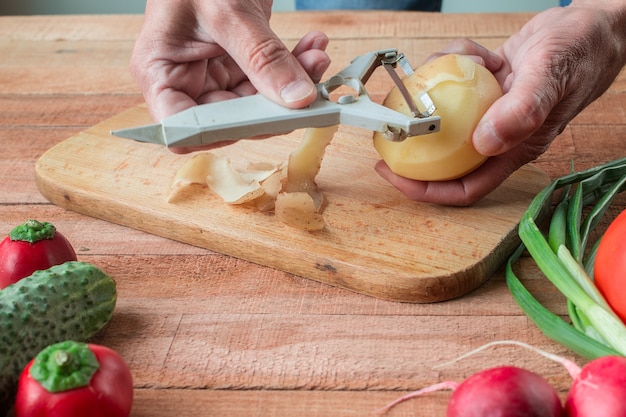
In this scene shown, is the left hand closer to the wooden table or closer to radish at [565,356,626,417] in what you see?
the wooden table

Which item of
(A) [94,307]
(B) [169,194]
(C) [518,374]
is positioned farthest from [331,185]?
(C) [518,374]

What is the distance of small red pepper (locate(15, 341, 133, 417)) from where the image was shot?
1137mm

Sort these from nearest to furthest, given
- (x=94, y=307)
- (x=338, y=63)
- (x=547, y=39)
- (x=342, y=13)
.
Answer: (x=94, y=307), (x=547, y=39), (x=338, y=63), (x=342, y=13)

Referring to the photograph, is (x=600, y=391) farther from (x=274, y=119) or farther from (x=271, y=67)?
(x=271, y=67)

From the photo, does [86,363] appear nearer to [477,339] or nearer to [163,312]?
[163,312]

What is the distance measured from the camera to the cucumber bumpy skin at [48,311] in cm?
127

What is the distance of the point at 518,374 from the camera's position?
114 cm

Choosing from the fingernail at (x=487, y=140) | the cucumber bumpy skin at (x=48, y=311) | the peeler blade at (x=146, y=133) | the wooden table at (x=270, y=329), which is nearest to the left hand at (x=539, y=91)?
the fingernail at (x=487, y=140)

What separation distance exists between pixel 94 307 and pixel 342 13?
1987mm

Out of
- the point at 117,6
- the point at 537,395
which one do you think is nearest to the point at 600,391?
the point at 537,395

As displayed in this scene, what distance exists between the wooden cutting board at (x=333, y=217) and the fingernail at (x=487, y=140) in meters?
0.17

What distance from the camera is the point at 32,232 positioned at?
156 centimetres

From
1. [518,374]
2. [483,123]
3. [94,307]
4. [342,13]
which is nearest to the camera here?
[518,374]

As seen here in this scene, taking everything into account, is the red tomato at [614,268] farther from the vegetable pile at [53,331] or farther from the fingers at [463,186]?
the vegetable pile at [53,331]
